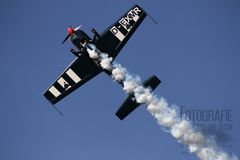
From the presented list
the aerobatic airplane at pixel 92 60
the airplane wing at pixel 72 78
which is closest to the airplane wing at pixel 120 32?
the aerobatic airplane at pixel 92 60

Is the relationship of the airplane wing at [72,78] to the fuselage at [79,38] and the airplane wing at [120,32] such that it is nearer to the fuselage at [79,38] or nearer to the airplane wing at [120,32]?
the fuselage at [79,38]

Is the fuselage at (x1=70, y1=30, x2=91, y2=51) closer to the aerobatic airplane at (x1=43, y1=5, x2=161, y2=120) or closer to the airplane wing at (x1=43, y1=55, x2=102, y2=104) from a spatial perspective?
the aerobatic airplane at (x1=43, y1=5, x2=161, y2=120)

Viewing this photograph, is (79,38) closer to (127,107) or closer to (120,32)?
(120,32)

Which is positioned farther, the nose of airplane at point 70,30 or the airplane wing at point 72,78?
the airplane wing at point 72,78

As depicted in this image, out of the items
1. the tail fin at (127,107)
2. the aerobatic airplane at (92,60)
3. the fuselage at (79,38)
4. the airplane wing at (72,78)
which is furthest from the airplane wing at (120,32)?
the tail fin at (127,107)

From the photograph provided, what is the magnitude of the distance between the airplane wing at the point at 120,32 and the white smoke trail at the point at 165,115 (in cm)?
96

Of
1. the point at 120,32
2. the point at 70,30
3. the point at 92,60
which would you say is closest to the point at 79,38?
the point at 70,30

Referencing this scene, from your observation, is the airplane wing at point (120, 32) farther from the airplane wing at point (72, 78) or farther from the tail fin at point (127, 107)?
the tail fin at point (127, 107)

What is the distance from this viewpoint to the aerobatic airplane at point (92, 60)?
53094mm

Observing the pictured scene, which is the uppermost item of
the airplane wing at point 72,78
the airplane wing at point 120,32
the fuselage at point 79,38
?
the airplane wing at point 120,32

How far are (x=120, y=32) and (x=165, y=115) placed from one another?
8.34 metres

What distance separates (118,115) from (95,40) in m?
6.67

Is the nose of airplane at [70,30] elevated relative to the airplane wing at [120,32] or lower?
lower

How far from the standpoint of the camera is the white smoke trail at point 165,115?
2046 inches
